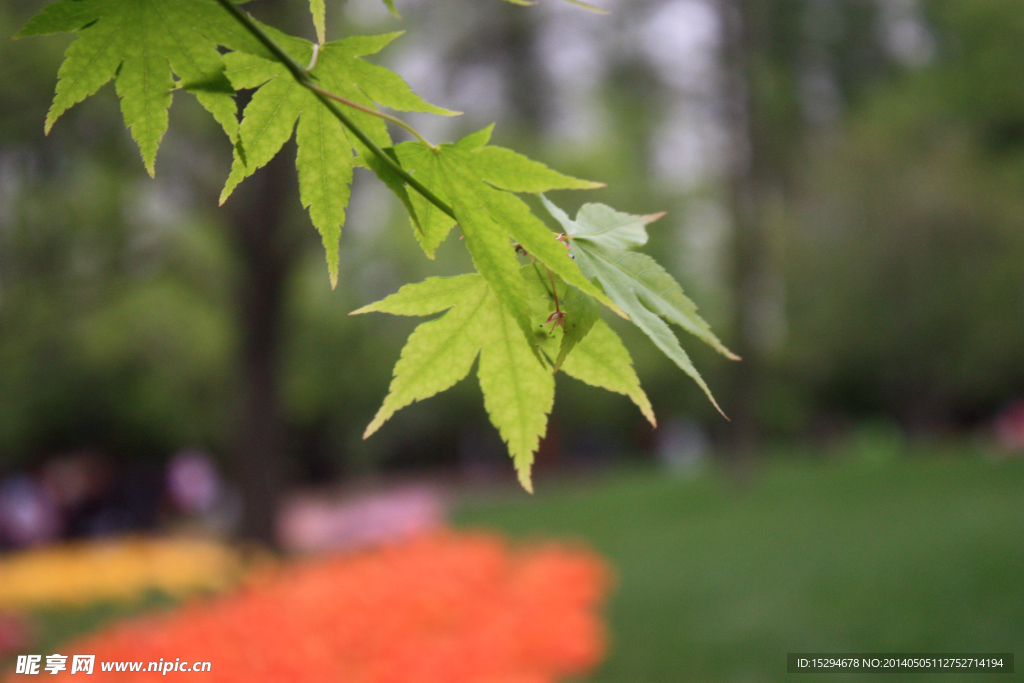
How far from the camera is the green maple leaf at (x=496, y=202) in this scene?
2.25ft

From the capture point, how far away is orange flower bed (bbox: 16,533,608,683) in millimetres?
3480

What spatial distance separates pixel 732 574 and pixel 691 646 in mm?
1718

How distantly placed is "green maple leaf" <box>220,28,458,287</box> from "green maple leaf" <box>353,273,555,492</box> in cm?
12

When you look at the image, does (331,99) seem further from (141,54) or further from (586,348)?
(586,348)

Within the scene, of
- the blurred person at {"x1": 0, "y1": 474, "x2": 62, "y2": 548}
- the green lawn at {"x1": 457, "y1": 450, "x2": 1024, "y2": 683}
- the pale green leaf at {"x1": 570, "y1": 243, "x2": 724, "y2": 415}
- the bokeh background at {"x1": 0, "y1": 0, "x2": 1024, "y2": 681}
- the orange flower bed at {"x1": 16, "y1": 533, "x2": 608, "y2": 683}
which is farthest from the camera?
the blurred person at {"x1": 0, "y1": 474, "x2": 62, "y2": 548}

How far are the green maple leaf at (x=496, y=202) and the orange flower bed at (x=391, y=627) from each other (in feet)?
9.51

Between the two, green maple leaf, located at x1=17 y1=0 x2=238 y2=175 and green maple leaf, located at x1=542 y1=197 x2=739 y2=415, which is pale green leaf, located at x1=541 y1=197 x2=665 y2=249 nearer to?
green maple leaf, located at x1=542 y1=197 x2=739 y2=415

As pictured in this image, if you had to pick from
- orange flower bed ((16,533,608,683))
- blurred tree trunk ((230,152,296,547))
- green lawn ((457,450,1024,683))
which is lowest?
green lawn ((457,450,1024,683))

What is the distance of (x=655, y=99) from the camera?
12094 millimetres

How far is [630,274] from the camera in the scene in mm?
784

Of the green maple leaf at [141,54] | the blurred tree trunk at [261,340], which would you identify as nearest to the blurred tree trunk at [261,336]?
the blurred tree trunk at [261,340]

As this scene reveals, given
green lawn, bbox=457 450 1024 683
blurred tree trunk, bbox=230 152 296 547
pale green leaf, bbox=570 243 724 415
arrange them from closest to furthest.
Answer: pale green leaf, bbox=570 243 724 415 → green lawn, bbox=457 450 1024 683 → blurred tree trunk, bbox=230 152 296 547

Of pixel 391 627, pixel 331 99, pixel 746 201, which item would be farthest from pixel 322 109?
pixel 746 201

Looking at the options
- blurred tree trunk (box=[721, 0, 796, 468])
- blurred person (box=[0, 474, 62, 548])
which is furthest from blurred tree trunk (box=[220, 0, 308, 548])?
blurred tree trunk (box=[721, 0, 796, 468])
